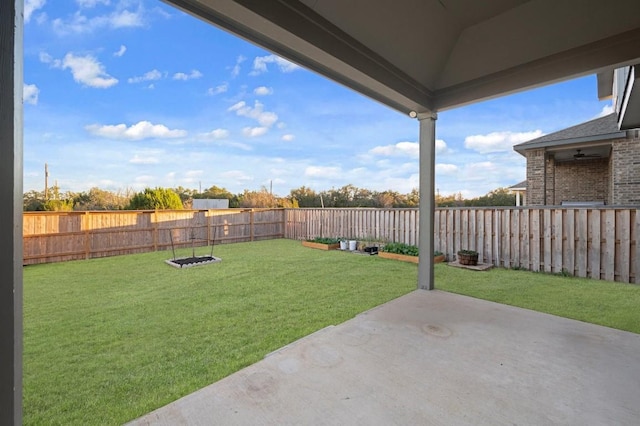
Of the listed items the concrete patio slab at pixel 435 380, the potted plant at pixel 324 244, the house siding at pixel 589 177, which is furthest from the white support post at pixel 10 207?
the house siding at pixel 589 177

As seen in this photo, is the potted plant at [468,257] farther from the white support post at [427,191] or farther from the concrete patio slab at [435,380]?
the concrete patio slab at [435,380]

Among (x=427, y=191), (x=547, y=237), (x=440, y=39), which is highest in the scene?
(x=440, y=39)

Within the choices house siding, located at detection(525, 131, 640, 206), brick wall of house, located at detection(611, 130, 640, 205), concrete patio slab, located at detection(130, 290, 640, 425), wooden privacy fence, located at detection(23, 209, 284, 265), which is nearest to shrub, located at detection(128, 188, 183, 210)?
wooden privacy fence, located at detection(23, 209, 284, 265)

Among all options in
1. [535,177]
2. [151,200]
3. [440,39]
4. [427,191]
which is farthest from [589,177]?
[151,200]

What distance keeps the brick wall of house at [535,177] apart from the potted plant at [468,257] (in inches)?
170

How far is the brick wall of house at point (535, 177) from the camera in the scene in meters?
8.67

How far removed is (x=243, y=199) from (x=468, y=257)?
1284cm

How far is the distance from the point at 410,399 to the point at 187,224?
9605mm

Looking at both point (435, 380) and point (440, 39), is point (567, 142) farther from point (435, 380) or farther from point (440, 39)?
point (435, 380)

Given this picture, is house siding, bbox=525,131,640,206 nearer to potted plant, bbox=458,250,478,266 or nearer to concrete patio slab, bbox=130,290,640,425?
potted plant, bbox=458,250,478,266

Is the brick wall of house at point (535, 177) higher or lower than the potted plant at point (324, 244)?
higher

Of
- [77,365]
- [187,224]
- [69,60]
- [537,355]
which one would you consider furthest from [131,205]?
[537,355]

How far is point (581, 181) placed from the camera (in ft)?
32.7

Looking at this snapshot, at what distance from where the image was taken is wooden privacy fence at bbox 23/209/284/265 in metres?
7.17
